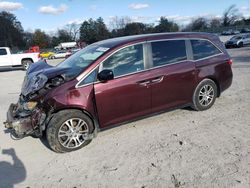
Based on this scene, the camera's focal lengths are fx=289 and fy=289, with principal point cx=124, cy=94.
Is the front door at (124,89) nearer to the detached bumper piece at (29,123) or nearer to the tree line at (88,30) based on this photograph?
the detached bumper piece at (29,123)

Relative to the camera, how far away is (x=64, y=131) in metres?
4.81

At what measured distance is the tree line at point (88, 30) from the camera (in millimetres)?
85688

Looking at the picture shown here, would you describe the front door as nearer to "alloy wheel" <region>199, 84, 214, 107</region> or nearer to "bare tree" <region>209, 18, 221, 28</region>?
"alloy wheel" <region>199, 84, 214, 107</region>

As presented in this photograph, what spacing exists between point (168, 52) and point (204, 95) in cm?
136

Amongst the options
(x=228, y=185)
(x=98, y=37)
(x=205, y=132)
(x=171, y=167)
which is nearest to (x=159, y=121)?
(x=205, y=132)

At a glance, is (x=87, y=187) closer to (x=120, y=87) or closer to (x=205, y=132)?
(x=120, y=87)

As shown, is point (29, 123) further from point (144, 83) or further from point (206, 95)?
point (206, 95)

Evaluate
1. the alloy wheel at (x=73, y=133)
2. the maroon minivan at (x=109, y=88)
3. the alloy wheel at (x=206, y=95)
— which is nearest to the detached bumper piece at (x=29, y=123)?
the maroon minivan at (x=109, y=88)

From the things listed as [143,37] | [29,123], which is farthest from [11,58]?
[29,123]

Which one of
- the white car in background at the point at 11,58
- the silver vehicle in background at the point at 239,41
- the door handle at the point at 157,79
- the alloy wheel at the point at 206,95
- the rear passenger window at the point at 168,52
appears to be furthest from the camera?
the silver vehicle in background at the point at 239,41

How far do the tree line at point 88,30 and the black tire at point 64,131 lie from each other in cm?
7712

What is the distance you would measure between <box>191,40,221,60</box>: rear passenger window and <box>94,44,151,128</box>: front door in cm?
141

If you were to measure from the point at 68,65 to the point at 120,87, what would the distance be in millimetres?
1266

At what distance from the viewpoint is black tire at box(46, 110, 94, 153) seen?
4.71 meters
